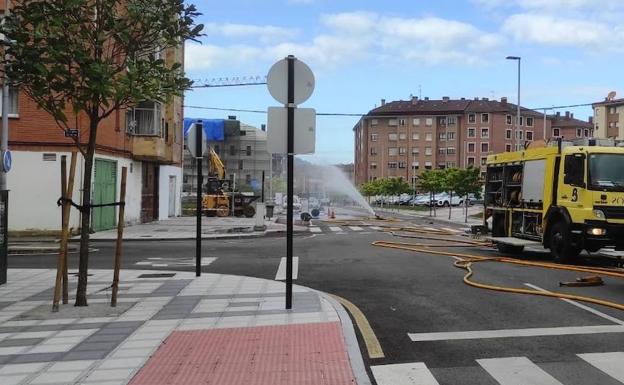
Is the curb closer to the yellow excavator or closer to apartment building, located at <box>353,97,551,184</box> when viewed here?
the yellow excavator

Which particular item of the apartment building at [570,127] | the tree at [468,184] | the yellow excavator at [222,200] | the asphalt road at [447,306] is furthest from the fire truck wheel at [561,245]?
the apartment building at [570,127]

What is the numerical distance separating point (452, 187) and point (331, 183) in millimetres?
13973

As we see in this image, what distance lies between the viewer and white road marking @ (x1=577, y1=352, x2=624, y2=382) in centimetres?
550

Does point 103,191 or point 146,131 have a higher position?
point 146,131

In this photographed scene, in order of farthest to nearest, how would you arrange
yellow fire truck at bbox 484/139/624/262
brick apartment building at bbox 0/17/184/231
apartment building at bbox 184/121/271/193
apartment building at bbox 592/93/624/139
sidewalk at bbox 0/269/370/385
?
apartment building at bbox 592/93/624/139
apartment building at bbox 184/121/271/193
brick apartment building at bbox 0/17/184/231
yellow fire truck at bbox 484/139/624/262
sidewalk at bbox 0/269/370/385

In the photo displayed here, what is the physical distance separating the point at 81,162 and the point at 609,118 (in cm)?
11107

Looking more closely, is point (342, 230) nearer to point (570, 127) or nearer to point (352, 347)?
point (352, 347)

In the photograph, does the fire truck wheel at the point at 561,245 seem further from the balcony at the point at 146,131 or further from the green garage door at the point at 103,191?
the balcony at the point at 146,131

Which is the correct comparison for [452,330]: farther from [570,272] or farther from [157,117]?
[157,117]

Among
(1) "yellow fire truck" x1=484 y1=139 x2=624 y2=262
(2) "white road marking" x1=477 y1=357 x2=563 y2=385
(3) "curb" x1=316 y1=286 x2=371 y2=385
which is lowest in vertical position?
(2) "white road marking" x1=477 y1=357 x2=563 y2=385

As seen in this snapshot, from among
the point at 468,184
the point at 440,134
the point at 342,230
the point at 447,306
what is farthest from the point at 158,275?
the point at 440,134

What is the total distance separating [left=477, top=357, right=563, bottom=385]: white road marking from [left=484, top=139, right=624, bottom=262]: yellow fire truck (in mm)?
8567

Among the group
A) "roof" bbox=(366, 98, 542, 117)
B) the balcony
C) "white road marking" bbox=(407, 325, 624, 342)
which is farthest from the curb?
"roof" bbox=(366, 98, 542, 117)

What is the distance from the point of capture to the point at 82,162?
23.5 m
